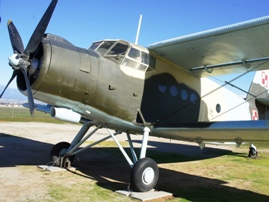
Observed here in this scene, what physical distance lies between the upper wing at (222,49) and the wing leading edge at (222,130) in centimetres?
193

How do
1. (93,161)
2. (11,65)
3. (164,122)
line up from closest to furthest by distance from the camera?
(11,65), (164,122), (93,161)

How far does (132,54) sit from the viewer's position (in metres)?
7.83

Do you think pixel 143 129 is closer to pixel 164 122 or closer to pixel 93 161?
pixel 164 122

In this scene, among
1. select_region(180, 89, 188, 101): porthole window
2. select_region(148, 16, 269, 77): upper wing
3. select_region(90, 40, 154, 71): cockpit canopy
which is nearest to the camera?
select_region(148, 16, 269, 77): upper wing

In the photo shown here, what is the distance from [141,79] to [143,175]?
2.52 metres

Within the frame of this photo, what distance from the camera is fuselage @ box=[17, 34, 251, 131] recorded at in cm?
653

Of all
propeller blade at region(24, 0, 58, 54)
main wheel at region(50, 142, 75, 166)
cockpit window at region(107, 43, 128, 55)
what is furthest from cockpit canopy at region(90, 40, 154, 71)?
main wheel at region(50, 142, 75, 166)

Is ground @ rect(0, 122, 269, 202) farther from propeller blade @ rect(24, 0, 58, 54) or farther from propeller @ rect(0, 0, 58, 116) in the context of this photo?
propeller blade @ rect(24, 0, 58, 54)

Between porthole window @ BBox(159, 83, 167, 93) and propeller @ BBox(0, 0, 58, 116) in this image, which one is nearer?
propeller @ BBox(0, 0, 58, 116)

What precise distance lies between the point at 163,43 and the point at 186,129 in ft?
7.94

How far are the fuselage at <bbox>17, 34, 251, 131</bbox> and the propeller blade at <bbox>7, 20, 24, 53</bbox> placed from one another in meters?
0.61

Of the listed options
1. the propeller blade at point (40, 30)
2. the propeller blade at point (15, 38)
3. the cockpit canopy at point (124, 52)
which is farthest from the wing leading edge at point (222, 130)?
the propeller blade at point (15, 38)

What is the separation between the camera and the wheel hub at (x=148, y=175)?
23.4ft

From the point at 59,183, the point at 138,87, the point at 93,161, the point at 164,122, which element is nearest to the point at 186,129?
the point at 164,122
